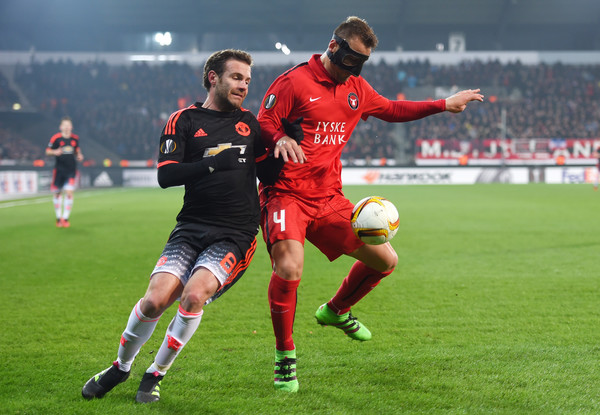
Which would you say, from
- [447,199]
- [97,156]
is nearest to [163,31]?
[97,156]

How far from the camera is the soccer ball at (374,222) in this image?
4.06m

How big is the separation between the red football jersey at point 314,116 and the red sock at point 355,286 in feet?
2.10

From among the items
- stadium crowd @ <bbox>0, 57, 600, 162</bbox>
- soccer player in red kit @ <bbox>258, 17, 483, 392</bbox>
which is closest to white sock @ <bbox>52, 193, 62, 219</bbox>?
soccer player in red kit @ <bbox>258, 17, 483, 392</bbox>

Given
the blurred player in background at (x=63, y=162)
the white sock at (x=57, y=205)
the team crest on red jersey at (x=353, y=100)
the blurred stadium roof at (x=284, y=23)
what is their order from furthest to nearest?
the blurred stadium roof at (x=284, y=23), the blurred player in background at (x=63, y=162), the white sock at (x=57, y=205), the team crest on red jersey at (x=353, y=100)

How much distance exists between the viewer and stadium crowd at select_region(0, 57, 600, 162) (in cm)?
3547

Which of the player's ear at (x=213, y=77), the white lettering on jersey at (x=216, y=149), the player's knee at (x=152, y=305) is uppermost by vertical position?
the player's ear at (x=213, y=77)

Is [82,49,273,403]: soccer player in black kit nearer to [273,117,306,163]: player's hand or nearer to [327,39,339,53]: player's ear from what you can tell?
[273,117,306,163]: player's hand

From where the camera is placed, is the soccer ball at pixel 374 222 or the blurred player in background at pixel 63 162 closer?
the soccer ball at pixel 374 222

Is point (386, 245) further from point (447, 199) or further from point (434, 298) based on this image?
point (447, 199)

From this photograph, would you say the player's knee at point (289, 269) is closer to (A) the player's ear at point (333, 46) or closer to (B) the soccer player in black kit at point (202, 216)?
(B) the soccer player in black kit at point (202, 216)

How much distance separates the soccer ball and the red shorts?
0.10m

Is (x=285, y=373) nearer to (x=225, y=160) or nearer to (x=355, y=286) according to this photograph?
(x=355, y=286)

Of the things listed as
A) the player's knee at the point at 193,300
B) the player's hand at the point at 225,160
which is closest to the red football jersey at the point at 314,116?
the player's hand at the point at 225,160

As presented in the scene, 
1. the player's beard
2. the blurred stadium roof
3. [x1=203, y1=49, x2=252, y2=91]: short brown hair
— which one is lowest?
the player's beard
